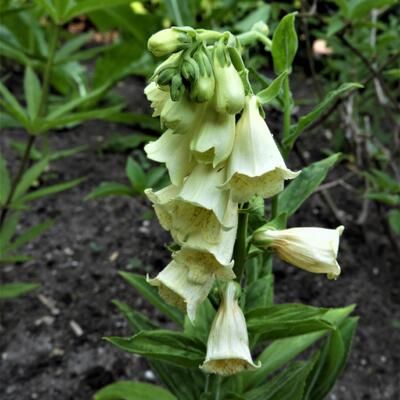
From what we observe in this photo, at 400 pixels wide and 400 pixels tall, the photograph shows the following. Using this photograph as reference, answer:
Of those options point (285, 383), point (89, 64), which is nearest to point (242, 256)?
point (285, 383)

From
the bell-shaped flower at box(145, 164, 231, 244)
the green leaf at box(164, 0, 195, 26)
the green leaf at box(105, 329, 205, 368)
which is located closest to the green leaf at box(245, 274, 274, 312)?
the green leaf at box(105, 329, 205, 368)

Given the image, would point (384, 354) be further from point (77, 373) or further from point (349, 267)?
point (77, 373)

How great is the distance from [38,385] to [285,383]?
952mm

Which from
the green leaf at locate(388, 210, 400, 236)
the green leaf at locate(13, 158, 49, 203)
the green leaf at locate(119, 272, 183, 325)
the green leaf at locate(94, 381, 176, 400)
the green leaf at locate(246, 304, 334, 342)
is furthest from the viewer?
the green leaf at locate(388, 210, 400, 236)

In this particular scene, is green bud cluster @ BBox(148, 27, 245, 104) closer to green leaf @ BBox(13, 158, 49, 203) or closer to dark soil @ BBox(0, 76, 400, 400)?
green leaf @ BBox(13, 158, 49, 203)

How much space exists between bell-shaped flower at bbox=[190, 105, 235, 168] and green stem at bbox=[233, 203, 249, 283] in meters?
0.15

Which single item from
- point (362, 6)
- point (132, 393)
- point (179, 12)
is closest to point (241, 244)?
point (132, 393)

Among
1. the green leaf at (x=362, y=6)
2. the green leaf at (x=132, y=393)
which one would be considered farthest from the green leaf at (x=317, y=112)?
the green leaf at (x=132, y=393)

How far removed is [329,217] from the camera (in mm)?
2734

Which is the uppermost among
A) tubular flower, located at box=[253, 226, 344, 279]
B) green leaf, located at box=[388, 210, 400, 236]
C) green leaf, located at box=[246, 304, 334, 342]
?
tubular flower, located at box=[253, 226, 344, 279]

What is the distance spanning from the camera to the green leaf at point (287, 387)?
1319mm

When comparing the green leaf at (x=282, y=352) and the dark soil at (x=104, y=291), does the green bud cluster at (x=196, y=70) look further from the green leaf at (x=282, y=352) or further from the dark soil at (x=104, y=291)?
the dark soil at (x=104, y=291)

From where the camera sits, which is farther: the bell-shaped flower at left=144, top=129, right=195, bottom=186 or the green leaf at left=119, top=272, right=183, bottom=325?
the green leaf at left=119, top=272, right=183, bottom=325

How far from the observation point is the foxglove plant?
93 centimetres
